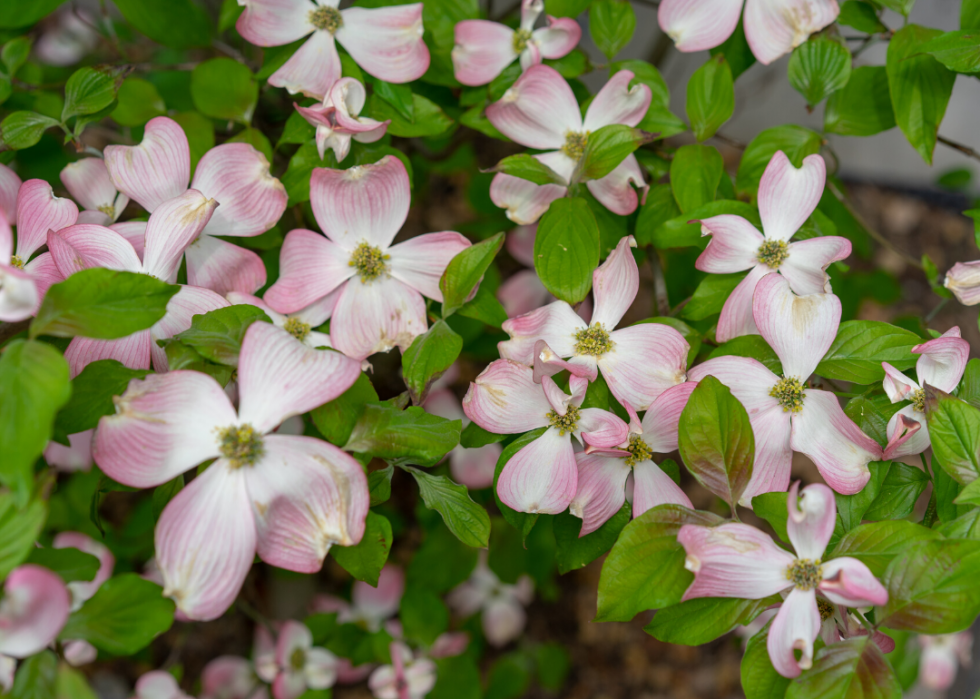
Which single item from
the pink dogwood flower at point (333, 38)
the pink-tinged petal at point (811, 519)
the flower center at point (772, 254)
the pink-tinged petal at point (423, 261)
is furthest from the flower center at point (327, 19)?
the pink-tinged petal at point (811, 519)

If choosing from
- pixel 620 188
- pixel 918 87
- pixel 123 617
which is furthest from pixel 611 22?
pixel 123 617

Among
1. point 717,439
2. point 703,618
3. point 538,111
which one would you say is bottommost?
point 703,618

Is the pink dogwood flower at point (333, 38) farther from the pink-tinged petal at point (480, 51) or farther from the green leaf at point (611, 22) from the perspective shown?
the green leaf at point (611, 22)

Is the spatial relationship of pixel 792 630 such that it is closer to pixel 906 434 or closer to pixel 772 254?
pixel 906 434

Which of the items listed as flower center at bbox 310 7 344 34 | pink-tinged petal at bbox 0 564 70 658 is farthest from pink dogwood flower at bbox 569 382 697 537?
flower center at bbox 310 7 344 34

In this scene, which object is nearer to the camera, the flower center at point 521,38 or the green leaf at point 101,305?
the green leaf at point 101,305

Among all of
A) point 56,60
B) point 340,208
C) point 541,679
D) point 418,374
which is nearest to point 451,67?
point 340,208

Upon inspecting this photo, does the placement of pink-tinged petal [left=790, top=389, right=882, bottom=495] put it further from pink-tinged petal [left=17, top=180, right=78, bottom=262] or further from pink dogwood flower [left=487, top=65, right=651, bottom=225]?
pink-tinged petal [left=17, top=180, right=78, bottom=262]

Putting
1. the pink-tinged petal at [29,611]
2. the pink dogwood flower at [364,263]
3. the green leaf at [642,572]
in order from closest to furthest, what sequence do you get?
the pink-tinged petal at [29,611] < the green leaf at [642,572] < the pink dogwood flower at [364,263]
